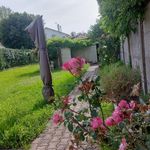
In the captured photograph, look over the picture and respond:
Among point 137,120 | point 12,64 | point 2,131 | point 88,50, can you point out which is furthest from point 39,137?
point 12,64

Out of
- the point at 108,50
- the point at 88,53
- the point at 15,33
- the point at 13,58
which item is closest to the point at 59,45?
the point at 88,53

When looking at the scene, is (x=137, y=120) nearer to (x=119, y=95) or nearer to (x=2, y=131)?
(x=119, y=95)

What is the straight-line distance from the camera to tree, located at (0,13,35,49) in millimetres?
54594

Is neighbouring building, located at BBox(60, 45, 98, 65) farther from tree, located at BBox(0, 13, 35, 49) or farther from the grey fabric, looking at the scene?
the grey fabric

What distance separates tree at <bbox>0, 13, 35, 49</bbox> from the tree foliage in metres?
46.5

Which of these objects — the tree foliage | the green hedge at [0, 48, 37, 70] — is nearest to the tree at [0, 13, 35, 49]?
the green hedge at [0, 48, 37, 70]

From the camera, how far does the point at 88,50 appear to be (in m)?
33.7

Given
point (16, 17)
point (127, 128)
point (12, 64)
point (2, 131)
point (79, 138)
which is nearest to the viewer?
point (127, 128)

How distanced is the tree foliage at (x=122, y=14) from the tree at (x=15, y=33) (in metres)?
46.5

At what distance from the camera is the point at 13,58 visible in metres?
43.2

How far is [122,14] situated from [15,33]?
1926 inches

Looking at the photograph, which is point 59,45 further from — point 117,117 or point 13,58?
point 117,117

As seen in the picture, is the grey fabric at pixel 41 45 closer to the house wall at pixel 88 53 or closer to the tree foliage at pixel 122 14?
the tree foliage at pixel 122 14

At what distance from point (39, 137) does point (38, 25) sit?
4.41 meters
